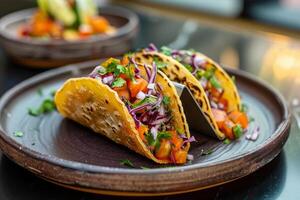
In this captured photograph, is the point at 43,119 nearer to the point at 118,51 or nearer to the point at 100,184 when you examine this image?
the point at 100,184

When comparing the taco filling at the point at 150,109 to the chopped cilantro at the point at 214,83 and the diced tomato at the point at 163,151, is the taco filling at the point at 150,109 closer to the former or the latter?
the diced tomato at the point at 163,151

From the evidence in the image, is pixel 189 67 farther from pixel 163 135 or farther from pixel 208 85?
pixel 163 135

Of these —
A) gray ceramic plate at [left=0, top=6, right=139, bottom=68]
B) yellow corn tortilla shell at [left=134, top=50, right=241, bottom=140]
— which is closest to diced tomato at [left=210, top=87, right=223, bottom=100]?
yellow corn tortilla shell at [left=134, top=50, right=241, bottom=140]

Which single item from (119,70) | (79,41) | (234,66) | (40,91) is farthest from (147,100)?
(234,66)

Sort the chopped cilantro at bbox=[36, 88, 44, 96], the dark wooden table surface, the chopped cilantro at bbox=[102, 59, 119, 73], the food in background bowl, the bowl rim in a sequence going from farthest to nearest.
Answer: the food in background bowl, the bowl rim, the chopped cilantro at bbox=[36, 88, 44, 96], the chopped cilantro at bbox=[102, 59, 119, 73], the dark wooden table surface

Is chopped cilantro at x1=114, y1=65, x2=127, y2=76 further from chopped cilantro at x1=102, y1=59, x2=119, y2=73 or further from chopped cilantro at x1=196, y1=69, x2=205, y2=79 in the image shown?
chopped cilantro at x1=196, y1=69, x2=205, y2=79

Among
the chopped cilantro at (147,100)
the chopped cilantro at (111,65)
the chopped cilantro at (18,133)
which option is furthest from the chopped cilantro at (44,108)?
the chopped cilantro at (147,100)

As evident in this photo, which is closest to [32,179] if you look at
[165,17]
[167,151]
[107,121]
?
[107,121]
